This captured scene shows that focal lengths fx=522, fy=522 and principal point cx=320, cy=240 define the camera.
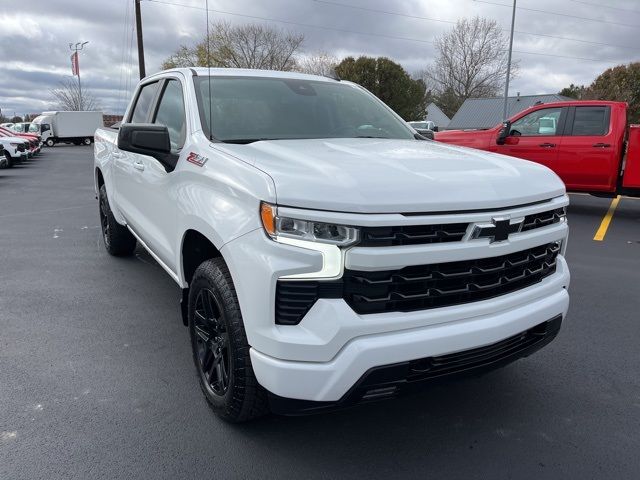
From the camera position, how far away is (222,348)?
2547 millimetres

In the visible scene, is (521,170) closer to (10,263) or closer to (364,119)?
(364,119)

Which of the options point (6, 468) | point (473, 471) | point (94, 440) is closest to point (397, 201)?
point (473, 471)

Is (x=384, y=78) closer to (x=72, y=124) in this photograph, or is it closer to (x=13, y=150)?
(x=72, y=124)

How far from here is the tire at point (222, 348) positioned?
228cm

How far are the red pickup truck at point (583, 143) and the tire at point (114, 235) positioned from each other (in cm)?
657

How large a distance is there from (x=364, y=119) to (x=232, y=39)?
41995 mm

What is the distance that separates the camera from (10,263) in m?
5.66

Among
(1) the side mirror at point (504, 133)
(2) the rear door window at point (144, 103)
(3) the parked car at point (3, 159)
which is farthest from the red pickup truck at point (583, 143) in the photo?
(3) the parked car at point (3, 159)

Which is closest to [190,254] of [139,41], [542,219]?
[542,219]

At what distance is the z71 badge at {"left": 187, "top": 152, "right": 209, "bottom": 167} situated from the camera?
8.84 feet

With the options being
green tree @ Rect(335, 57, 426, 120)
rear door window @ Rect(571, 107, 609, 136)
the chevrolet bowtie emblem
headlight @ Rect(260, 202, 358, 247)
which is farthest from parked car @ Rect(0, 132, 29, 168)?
green tree @ Rect(335, 57, 426, 120)

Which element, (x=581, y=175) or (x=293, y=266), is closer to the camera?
(x=293, y=266)

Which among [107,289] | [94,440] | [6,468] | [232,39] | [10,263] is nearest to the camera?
[6,468]

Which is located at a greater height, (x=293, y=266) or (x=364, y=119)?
(x=364, y=119)
